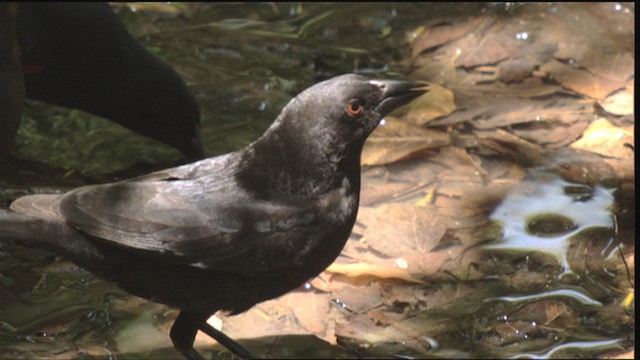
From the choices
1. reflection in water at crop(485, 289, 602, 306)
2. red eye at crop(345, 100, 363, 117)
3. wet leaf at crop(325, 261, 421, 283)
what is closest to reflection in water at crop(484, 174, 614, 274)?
reflection in water at crop(485, 289, 602, 306)

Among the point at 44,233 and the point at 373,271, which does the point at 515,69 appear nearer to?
the point at 373,271

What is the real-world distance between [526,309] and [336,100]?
47.9 inches

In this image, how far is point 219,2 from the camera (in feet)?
23.9

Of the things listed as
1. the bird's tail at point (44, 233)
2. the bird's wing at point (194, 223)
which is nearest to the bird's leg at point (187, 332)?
the bird's wing at point (194, 223)

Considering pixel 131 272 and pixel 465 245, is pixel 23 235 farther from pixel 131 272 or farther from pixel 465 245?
pixel 465 245

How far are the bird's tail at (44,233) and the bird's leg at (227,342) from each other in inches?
22.7

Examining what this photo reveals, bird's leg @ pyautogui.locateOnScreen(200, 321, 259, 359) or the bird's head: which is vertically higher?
the bird's head

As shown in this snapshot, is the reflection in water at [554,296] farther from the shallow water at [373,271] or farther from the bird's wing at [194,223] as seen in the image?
the bird's wing at [194,223]

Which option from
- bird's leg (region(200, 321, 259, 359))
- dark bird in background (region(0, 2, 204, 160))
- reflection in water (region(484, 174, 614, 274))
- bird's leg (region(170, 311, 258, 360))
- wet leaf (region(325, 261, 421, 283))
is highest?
dark bird in background (region(0, 2, 204, 160))

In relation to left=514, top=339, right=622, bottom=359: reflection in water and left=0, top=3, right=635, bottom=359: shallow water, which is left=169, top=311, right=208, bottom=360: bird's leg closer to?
left=0, top=3, right=635, bottom=359: shallow water

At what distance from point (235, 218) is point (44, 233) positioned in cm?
69

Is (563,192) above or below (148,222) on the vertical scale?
below

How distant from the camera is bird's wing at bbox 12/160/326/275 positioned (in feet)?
12.6

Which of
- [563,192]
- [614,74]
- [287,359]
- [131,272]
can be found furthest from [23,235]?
[614,74]
